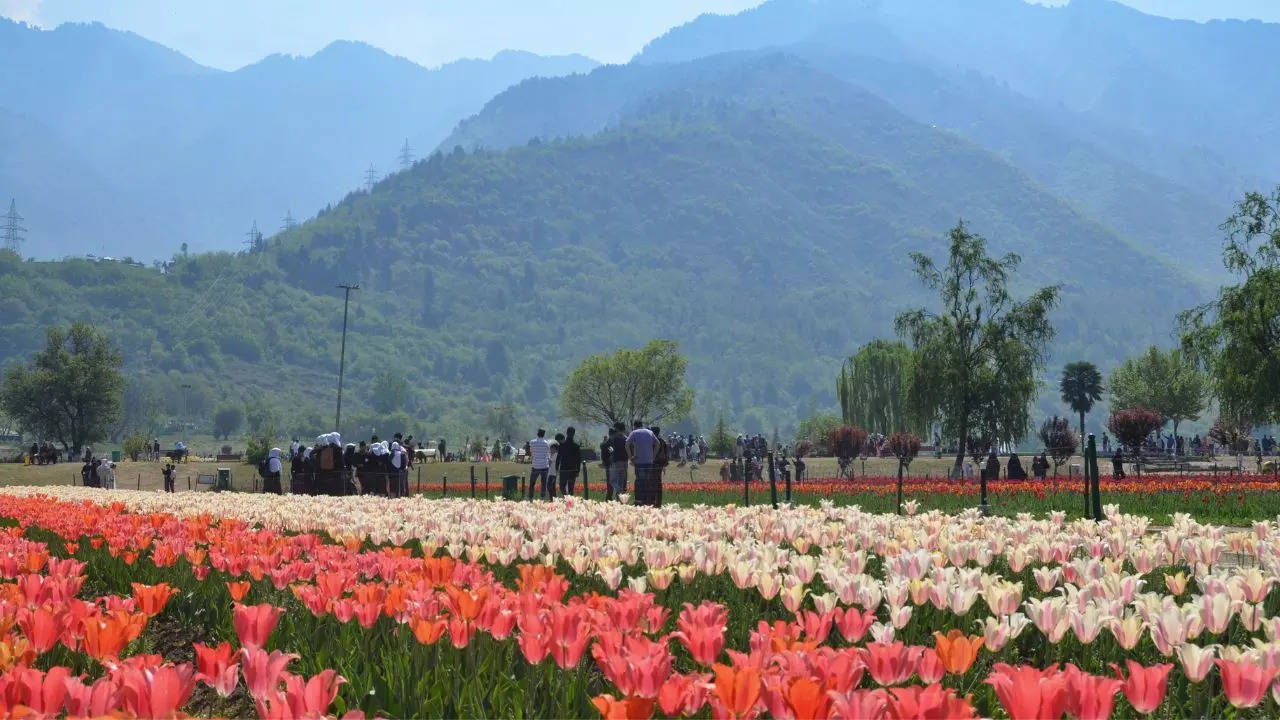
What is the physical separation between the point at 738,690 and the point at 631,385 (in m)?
112

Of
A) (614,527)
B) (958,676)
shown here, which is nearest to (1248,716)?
(958,676)

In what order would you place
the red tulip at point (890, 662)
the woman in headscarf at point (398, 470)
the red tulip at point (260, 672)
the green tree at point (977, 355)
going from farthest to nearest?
the green tree at point (977, 355) < the woman in headscarf at point (398, 470) < the red tulip at point (890, 662) < the red tulip at point (260, 672)

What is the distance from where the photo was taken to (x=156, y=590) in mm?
5414

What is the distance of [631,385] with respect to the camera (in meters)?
115

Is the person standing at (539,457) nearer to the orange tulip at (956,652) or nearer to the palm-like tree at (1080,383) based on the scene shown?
the orange tulip at (956,652)

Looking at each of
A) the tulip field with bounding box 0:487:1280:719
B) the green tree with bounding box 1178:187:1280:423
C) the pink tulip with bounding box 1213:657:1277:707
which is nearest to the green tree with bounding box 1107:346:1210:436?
the green tree with bounding box 1178:187:1280:423

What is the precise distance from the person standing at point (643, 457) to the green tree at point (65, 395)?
92.5 meters

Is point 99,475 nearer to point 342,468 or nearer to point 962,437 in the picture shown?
point 342,468

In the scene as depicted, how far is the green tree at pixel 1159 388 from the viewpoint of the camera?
89625 millimetres

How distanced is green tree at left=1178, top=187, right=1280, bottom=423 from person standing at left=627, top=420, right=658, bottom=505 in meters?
19.1

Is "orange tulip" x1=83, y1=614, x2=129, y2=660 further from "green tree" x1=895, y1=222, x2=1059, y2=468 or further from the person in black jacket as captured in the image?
"green tree" x1=895, y1=222, x2=1059, y2=468

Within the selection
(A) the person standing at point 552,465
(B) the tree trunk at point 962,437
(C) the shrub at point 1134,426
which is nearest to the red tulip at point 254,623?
(A) the person standing at point 552,465

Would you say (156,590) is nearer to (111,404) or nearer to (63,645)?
(63,645)

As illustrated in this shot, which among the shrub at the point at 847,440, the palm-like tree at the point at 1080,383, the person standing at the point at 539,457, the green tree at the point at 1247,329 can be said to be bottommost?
the person standing at the point at 539,457
